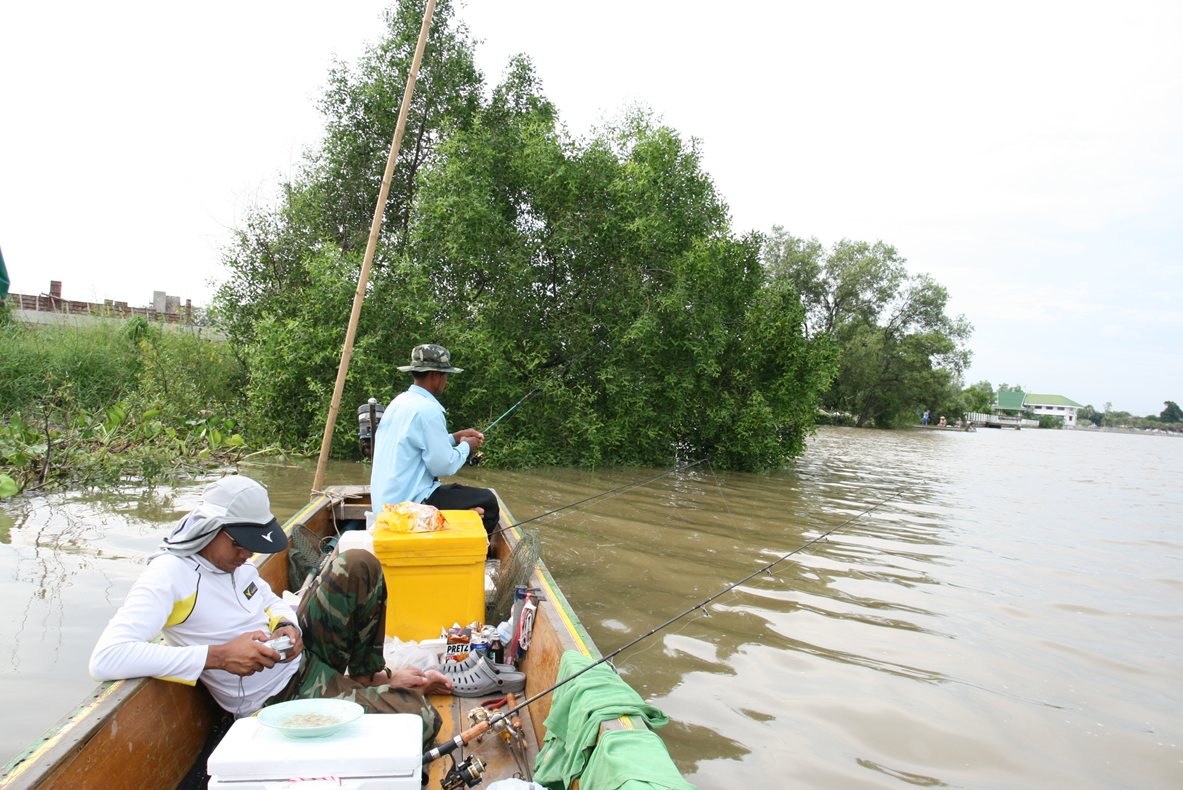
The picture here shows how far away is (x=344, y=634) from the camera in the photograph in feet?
10.2

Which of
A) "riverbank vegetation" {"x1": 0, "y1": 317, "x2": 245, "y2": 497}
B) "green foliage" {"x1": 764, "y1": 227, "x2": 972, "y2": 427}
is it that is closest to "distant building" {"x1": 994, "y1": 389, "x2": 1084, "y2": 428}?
"green foliage" {"x1": 764, "y1": 227, "x2": 972, "y2": 427}

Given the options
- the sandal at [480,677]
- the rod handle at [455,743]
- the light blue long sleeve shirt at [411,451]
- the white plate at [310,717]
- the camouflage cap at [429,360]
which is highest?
the camouflage cap at [429,360]

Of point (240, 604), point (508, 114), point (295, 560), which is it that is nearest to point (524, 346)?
point (508, 114)

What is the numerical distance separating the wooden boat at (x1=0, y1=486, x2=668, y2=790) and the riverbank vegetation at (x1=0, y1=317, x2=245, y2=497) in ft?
23.8

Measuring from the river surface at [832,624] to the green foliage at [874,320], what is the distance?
3340 cm

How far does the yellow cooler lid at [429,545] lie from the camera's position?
13.0 feet

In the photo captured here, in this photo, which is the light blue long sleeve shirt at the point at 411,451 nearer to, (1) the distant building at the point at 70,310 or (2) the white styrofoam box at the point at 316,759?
(2) the white styrofoam box at the point at 316,759

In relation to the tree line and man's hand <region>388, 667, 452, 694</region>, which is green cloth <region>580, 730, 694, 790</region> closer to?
man's hand <region>388, 667, 452, 694</region>

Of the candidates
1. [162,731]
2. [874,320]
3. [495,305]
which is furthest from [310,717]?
[874,320]

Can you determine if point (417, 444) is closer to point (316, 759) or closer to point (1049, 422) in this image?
point (316, 759)

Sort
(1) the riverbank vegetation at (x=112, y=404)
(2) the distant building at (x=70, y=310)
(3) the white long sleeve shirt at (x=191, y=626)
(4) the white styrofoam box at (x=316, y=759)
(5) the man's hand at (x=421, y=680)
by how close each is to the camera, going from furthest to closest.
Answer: (2) the distant building at (x=70, y=310) → (1) the riverbank vegetation at (x=112, y=404) → (5) the man's hand at (x=421, y=680) → (3) the white long sleeve shirt at (x=191, y=626) → (4) the white styrofoam box at (x=316, y=759)

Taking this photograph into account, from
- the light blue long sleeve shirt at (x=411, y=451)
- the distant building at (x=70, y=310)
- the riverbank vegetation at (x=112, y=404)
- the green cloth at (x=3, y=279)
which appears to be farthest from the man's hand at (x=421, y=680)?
the distant building at (x=70, y=310)

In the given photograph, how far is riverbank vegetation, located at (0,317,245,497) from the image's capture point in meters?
9.73

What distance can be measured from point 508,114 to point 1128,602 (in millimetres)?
12893
